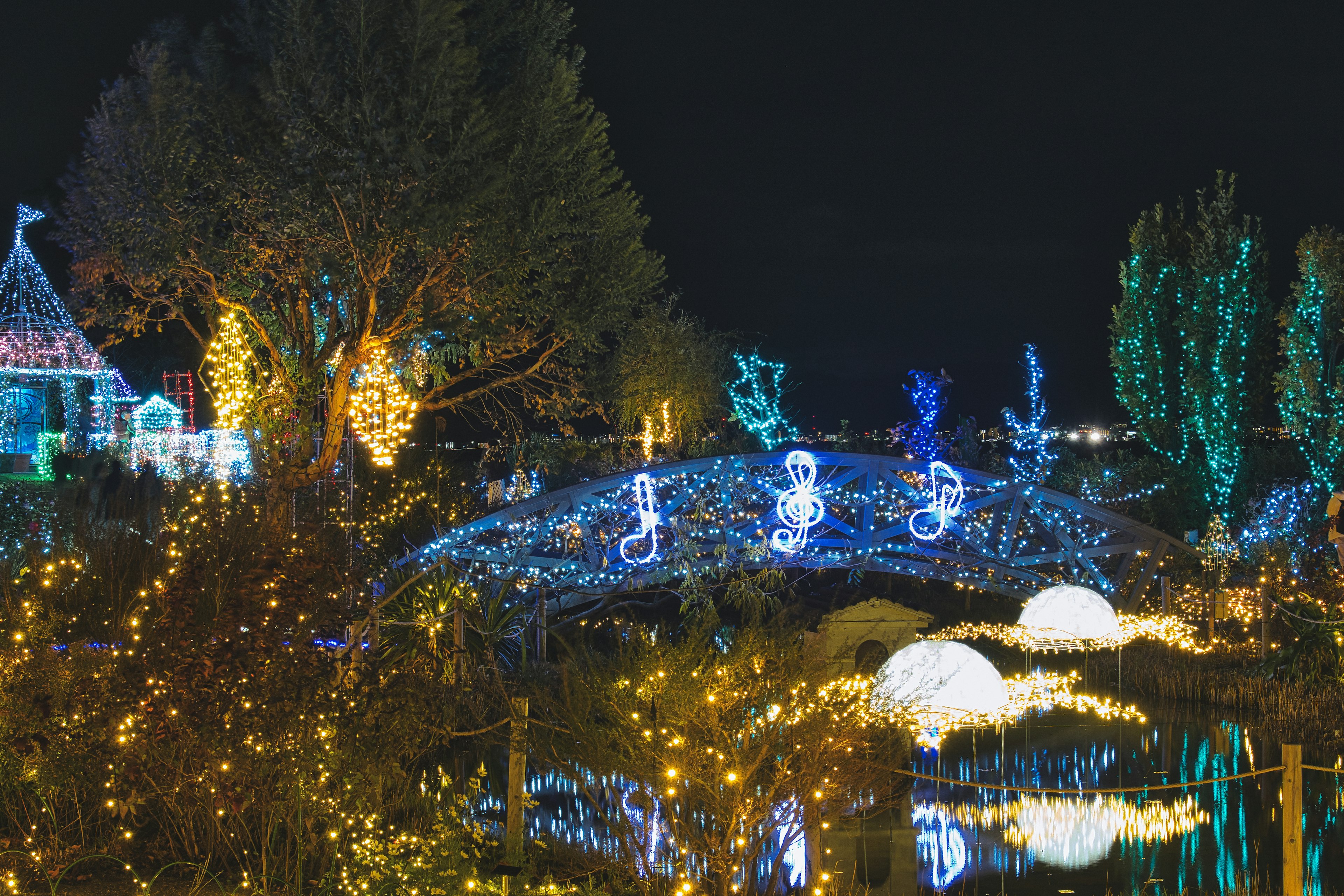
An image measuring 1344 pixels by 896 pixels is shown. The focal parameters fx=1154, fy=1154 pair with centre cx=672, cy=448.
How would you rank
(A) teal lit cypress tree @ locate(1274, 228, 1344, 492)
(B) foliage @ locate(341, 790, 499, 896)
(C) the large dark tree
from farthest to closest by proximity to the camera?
(A) teal lit cypress tree @ locate(1274, 228, 1344, 492), (C) the large dark tree, (B) foliage @ locate(341, 790, 499, 896)

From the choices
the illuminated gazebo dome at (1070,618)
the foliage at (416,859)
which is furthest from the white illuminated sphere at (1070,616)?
the foliage at (416,859)

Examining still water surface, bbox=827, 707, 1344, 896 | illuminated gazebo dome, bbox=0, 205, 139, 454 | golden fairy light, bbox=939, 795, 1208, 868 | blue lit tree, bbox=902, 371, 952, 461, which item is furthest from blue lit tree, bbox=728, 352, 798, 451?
golden fairy light, bbox=939, 795, 1208, 868

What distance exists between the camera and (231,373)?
1379 centimetres

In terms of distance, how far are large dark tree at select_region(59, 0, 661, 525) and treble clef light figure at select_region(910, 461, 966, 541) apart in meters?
5.39

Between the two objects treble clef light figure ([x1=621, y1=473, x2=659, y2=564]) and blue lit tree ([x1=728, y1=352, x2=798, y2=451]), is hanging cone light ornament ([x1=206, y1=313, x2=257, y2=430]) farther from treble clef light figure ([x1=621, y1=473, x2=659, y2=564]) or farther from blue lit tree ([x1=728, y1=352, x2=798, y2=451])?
blue lit tree ([x1=728, y1=352, x2=798, y2=451])

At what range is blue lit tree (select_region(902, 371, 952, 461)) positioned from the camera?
2433 centimetres

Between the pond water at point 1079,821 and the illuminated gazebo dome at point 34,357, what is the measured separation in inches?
623

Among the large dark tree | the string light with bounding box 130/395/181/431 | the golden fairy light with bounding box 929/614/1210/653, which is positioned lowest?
the golden fairy light with bounding box 929/614/1210/653

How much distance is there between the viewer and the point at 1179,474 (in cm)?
2220

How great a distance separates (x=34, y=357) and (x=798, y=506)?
1445 cm

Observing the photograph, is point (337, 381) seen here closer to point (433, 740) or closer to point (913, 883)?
point (433, 740)

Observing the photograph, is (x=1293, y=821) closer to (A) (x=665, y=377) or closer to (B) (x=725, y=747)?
(B) (x=725, y=747)

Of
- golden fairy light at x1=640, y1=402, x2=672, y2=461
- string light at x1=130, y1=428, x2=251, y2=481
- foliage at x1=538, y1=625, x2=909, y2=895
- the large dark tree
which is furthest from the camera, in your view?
golden fairy light at x1=640, y1=402, x2=672, y2=461

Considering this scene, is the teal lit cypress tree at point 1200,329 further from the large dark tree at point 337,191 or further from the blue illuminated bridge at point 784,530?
the large dark tree at point 337,191
